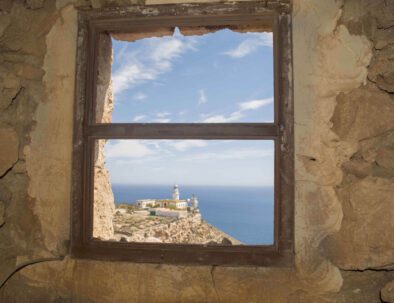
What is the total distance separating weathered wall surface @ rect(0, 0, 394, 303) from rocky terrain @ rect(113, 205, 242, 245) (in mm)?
1686

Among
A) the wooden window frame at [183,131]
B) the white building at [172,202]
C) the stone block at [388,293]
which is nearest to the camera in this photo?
the stone block at [388,293]

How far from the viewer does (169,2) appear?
1.63 metres

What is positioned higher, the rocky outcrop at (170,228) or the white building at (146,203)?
the white building at (146,203)

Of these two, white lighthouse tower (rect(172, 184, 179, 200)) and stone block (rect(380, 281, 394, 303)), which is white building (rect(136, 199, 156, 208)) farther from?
stone block (rect(380, 281, 394, 303))

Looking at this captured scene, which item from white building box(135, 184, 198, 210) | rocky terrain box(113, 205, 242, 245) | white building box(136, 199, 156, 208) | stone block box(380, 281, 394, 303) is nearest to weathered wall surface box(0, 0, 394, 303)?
stone block box(380, 281, 394, 303)

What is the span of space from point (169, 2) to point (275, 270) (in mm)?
1256

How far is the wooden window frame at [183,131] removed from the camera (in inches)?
59.7

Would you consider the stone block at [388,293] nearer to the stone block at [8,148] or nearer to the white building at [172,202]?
the stone block at [8,148]

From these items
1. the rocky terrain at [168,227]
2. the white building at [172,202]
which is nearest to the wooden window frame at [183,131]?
the rocky terrain at [168,227]

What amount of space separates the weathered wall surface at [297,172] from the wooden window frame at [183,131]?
0.04m

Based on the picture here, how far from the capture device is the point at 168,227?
431 centimetres

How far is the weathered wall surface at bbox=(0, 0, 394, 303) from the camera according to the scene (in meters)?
1.45

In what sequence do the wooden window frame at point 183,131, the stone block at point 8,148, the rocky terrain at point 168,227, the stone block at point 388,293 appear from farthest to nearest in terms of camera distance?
the rocky terrain at point 168,227 → the stone block at point 8,148 → the wooden window frame at point 183,131 → the stone block at point 388,293

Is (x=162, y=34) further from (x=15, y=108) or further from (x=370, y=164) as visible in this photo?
(x=370, y=164)
